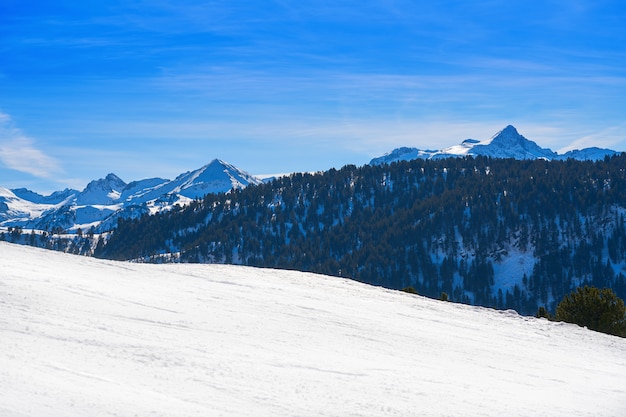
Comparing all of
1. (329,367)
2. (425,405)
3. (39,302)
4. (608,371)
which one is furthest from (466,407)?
(39,302)

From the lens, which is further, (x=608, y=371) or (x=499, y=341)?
(x=499, y=341)

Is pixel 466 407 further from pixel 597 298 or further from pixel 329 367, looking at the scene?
pixel 597 298

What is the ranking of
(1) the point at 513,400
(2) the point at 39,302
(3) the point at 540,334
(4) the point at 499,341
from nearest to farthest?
(1) the point at 513,400, (2) the point at 39,302, (4) the point at 499,341, (3) the point at 540,334

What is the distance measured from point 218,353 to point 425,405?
20.9ft

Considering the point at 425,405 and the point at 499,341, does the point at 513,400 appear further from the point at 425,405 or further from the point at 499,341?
the point at 499,341

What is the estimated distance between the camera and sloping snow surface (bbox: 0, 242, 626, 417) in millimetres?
14102

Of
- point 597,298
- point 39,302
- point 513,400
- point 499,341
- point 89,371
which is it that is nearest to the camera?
point 89,371

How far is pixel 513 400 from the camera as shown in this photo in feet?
58.5

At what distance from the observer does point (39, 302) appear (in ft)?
66.4

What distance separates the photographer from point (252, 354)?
18.7 m

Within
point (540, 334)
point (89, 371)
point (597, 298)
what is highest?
point (597, 298)

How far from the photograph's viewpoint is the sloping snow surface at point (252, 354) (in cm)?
1410

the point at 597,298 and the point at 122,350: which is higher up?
the point at 597,298

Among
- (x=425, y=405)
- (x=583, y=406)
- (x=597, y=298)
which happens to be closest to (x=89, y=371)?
(x=425, y=405)
